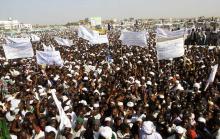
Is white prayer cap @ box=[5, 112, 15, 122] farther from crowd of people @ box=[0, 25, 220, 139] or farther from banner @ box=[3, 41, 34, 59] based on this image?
banner @ box=[3, 41, 34, 59]

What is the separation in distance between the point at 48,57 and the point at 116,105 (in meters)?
7.32

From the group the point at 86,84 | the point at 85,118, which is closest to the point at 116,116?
the point at 85,118

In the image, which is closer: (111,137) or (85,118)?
(111,137)

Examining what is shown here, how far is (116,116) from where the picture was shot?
7.59m

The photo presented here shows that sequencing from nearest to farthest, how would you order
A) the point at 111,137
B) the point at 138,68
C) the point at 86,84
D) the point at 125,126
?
1. the point at 111,137
2. the point at 125,126
3. the point at 86,84
4. the point at 138,68

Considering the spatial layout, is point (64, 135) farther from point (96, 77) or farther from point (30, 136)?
point (96, 77)

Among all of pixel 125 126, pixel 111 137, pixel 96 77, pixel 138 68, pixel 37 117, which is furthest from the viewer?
pixel 138 68

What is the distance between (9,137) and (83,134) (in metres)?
1.37

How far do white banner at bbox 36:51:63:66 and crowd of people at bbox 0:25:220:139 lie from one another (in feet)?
1.35

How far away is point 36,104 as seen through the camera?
30.1ft

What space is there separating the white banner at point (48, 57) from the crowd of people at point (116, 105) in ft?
1.35

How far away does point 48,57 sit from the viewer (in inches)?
595

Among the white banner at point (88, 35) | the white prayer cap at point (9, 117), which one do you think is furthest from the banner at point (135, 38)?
the white prayer cap at point (9, 117)

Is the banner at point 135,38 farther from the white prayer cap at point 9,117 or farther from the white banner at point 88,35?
the white prayer cap at point 9,117
